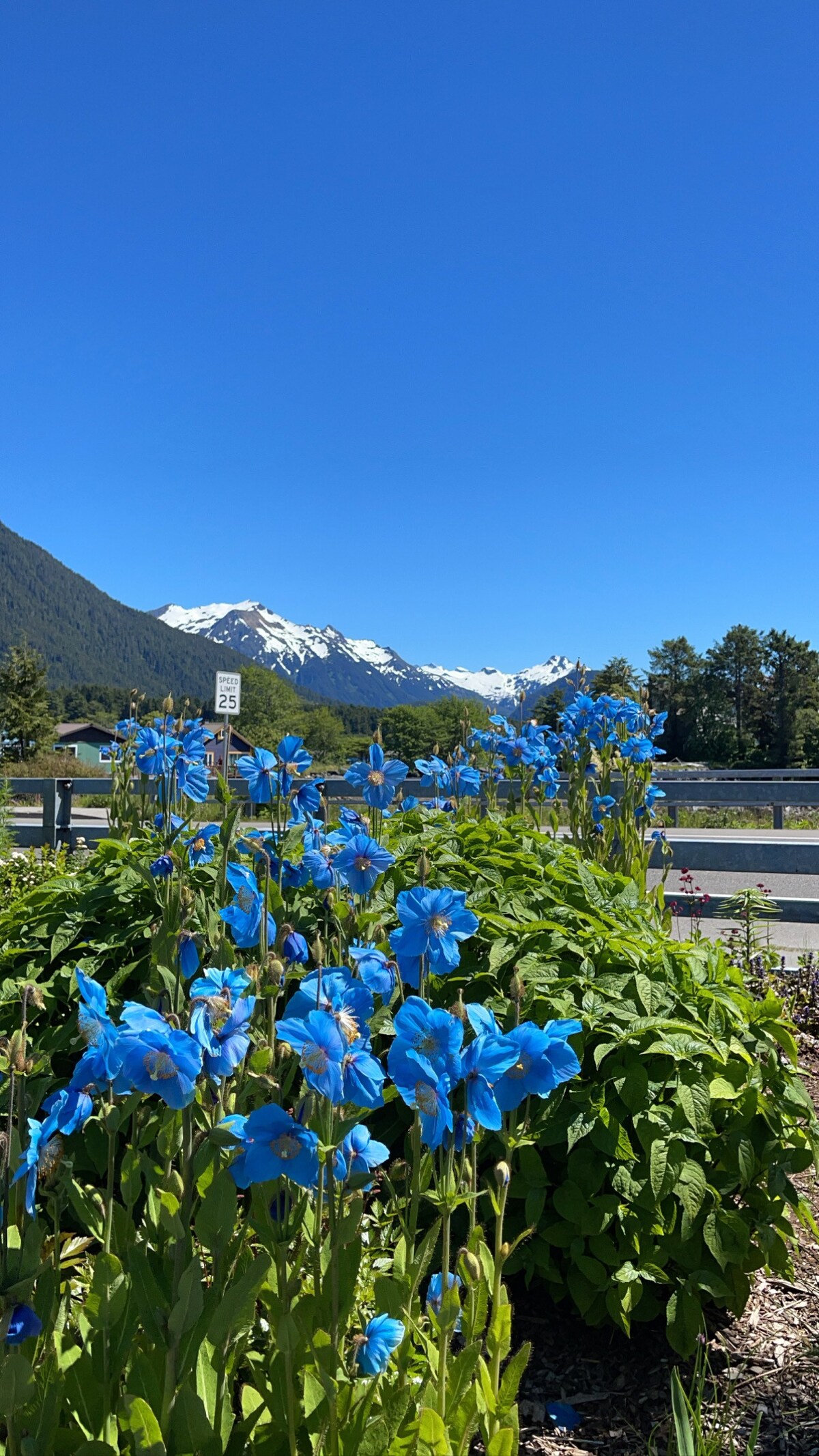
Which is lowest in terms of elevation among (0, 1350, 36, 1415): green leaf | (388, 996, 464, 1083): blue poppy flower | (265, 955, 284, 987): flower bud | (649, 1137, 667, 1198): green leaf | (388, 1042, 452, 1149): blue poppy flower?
(649, 1137, 667, 1198): green leaf

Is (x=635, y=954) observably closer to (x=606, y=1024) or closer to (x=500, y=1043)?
(x=606, y=1024)

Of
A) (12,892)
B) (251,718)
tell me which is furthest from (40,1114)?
(251,718)

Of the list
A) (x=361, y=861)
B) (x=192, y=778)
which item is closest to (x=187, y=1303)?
(x=361, y=861)

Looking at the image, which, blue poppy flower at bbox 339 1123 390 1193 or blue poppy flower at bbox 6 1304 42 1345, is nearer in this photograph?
blue poppy flower at bbox 6 1304 42 1345

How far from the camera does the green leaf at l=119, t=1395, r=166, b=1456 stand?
1113 mm

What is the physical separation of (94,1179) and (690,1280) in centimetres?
145

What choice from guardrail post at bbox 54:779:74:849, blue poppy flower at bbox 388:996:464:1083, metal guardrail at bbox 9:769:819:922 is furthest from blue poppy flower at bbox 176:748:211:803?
guardrail post at bbox 54:779:74:849

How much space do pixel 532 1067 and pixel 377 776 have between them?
1.34 meters

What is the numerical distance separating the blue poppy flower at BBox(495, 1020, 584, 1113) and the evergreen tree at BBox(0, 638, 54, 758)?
45228mm

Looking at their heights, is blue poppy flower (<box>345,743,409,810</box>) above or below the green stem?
above

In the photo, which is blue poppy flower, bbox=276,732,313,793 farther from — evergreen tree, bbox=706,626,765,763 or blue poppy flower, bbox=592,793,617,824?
Result: evergreen tree, bbox=706,626,765,763

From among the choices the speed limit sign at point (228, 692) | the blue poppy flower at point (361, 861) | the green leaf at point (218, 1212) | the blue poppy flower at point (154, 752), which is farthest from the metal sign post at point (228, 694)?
the green leaf at point (218, 1212)

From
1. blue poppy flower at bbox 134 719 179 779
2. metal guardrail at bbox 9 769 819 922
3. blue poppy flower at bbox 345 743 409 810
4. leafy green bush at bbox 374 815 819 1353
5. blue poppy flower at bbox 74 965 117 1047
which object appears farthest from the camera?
metal guardrail at bbox 9 769 819 922

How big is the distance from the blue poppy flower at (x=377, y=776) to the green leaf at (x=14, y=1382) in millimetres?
1581
